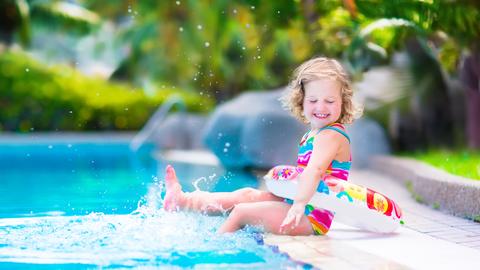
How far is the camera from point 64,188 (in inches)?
Result: 349

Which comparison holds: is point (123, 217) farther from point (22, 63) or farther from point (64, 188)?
point (22, 63)

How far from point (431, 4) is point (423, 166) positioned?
2575mm

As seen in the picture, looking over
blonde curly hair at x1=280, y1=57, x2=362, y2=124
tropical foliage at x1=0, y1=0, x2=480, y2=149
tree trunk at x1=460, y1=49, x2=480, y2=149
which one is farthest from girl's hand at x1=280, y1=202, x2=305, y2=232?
tree trunk at x1=460, y1=49, x2=480, y2=149

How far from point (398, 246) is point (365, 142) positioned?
6.77 m

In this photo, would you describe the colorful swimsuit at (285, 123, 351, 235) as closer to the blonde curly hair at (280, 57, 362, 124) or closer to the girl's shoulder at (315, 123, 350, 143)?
the girl's shoulder at (315, 123, 350, 143)

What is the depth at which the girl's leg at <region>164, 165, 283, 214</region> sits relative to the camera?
486cm

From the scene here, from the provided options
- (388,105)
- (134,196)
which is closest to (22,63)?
(388,105)

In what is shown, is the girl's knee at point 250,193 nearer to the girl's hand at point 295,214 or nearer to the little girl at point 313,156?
the little girl at point 313,156

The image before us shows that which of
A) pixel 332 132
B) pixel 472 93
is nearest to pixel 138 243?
pixel 332 132

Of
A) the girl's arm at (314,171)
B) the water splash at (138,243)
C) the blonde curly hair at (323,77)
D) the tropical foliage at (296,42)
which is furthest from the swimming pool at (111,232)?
the tropical foliage at (296,42)

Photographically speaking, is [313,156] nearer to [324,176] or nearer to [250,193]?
[324,176]

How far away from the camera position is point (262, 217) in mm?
4523

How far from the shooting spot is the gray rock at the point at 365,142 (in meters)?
10.8

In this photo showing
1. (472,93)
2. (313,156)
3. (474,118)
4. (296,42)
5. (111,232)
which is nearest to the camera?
(313,156)
